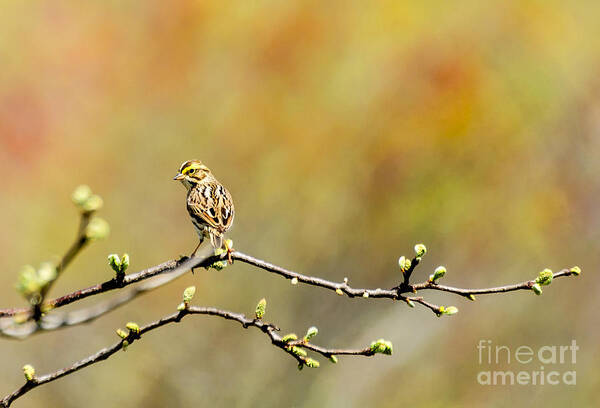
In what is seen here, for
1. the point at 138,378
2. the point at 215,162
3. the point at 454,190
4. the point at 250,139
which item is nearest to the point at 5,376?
the point at 138,378

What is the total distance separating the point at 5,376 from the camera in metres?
12.1

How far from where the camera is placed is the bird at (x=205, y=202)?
3.55m

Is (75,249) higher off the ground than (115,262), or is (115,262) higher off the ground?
(115,262)

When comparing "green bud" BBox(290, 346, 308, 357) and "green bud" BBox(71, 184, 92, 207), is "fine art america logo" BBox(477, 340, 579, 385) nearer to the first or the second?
"green bud" BBox(290, 346, 308, 357)

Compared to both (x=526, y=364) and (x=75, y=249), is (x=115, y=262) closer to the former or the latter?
(x=75, y=249)

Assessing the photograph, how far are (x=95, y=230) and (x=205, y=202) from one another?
2339mm

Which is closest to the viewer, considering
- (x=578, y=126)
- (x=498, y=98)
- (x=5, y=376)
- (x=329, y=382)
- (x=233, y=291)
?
(x=5, y=376)

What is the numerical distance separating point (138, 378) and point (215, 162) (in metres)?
5.96

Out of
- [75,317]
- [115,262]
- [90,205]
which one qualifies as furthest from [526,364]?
[90,205]

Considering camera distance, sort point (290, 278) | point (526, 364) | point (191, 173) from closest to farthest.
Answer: point (290, 278), point (191, 173), point (526, 364)

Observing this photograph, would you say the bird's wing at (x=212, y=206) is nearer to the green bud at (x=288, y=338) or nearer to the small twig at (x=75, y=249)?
the green bud at (x=288, y=338)

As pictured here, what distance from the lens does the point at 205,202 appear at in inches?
149

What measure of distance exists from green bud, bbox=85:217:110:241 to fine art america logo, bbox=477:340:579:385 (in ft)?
39.1

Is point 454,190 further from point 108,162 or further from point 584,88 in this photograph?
point 108,162
